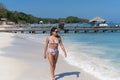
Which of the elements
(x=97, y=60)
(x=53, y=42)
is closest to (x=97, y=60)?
(x=97, y=60)

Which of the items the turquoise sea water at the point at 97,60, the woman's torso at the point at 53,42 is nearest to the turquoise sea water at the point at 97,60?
the turquoise sea water at the point at 97,60

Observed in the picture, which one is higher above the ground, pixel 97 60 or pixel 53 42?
pixel 53 42

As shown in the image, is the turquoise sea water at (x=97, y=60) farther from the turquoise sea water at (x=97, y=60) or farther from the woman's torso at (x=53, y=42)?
the woman's torso at (x=53, y=42)

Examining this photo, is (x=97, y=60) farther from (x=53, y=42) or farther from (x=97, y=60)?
(x=53, y=42)

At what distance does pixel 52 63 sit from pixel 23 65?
3.45m

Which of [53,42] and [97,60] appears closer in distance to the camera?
[53,42]

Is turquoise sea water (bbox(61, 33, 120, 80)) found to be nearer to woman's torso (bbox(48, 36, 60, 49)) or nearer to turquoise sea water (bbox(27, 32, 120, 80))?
turquoise sea water (bbox(27, 32, 120, 80))

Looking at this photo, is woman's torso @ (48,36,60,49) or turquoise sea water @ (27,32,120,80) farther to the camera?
turquoise sea water @ (27,32,120,80)

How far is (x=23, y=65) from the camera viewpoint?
1202 cm

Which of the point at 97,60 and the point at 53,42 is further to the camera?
the point at 97,60

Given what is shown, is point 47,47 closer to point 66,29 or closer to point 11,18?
point 66,29

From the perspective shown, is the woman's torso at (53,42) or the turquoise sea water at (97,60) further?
the turquoise sea water at (97,60)

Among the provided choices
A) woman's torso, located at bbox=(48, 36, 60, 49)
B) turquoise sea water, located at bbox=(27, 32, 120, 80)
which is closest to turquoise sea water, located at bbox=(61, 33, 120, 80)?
turquoise sea water, located at bbox=(27, 32, 120, 80)

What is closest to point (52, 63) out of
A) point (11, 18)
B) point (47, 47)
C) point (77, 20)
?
point (47, 47)
